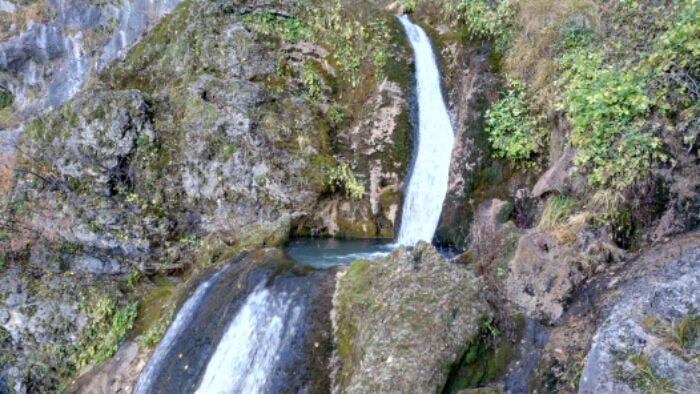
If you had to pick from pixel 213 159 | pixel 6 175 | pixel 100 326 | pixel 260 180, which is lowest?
pixel 100 326

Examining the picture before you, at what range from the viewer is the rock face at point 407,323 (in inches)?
172

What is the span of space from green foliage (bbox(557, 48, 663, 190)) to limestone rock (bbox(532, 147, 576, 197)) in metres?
0.21

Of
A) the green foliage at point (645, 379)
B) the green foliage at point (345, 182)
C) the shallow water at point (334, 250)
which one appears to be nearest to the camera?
the green foliage at point (645, 379)

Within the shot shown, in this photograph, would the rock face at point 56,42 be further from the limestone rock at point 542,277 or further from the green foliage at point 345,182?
the limestone rock at point 542,277

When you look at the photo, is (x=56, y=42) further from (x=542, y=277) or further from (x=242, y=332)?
(x=542, y=277)

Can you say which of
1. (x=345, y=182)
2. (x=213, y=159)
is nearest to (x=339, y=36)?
(x=345, y=182)

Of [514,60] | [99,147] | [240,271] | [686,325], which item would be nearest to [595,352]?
[686,325]

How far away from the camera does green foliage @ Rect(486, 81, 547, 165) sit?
302 inches

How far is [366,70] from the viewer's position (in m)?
11.2

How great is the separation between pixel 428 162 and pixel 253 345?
5.69 metres

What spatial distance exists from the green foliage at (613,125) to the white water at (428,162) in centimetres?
373

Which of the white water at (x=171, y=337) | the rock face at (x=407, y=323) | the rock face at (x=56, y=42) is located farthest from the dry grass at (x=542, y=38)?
the rock face at (x=56, y=42)

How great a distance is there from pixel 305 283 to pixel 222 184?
493 cm

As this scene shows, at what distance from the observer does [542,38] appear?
26.8 feet
